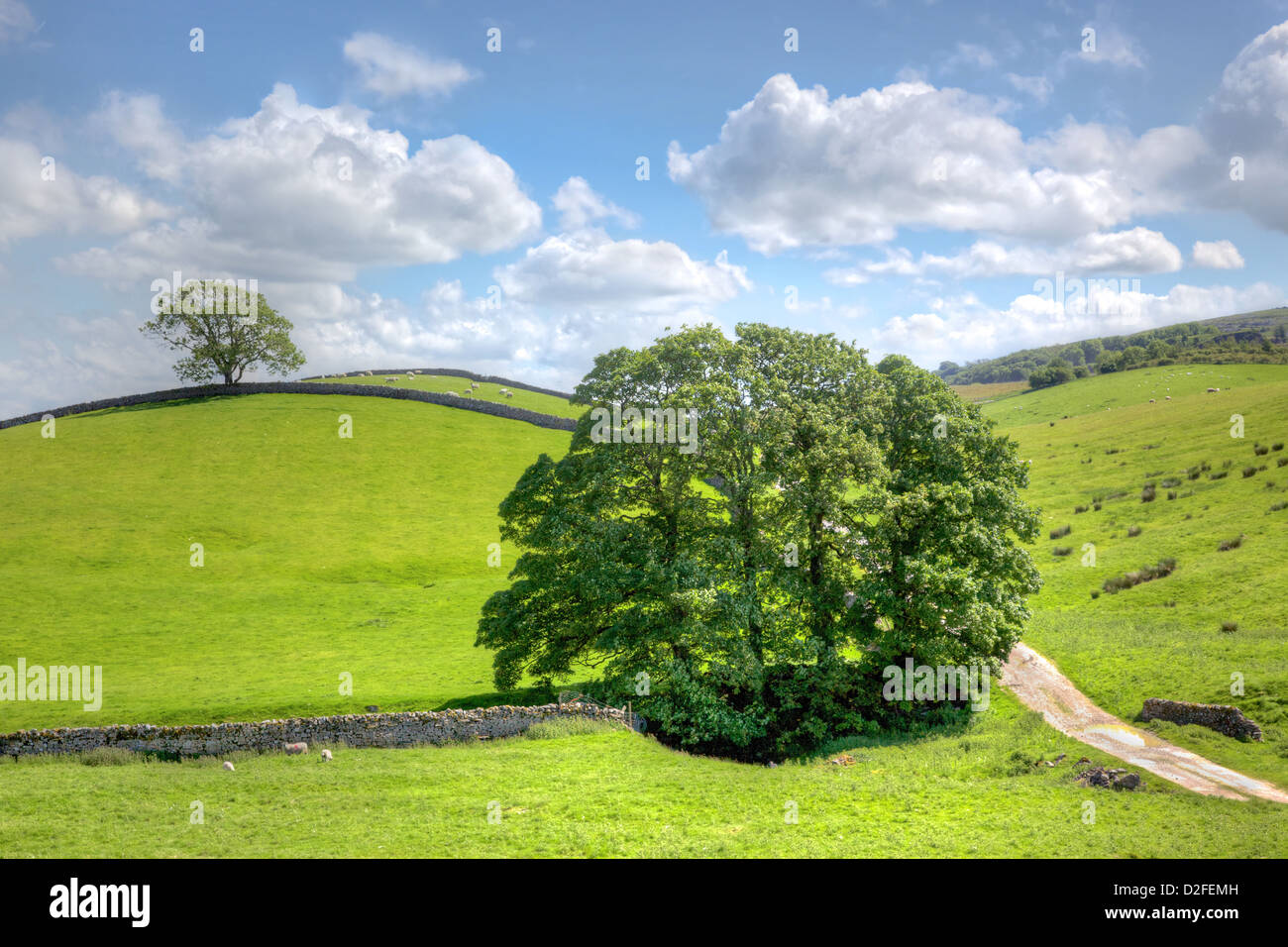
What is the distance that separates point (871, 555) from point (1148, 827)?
15.2m

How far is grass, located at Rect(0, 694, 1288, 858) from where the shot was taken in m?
17.7

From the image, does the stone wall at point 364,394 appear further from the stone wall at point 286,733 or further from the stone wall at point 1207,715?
the stone wall at point 1207,715

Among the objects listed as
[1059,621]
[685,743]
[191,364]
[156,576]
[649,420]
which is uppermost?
[191,364]

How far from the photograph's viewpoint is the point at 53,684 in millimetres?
34688

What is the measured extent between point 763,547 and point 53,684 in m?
35.7

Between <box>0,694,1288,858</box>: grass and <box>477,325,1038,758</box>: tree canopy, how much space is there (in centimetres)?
404

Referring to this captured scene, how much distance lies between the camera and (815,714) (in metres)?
31.5

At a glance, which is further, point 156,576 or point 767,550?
point 156,576

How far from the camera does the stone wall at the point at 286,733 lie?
27.4 m

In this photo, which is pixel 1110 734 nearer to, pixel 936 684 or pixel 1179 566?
pixel 936 684

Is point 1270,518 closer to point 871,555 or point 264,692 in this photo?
point 871,555
